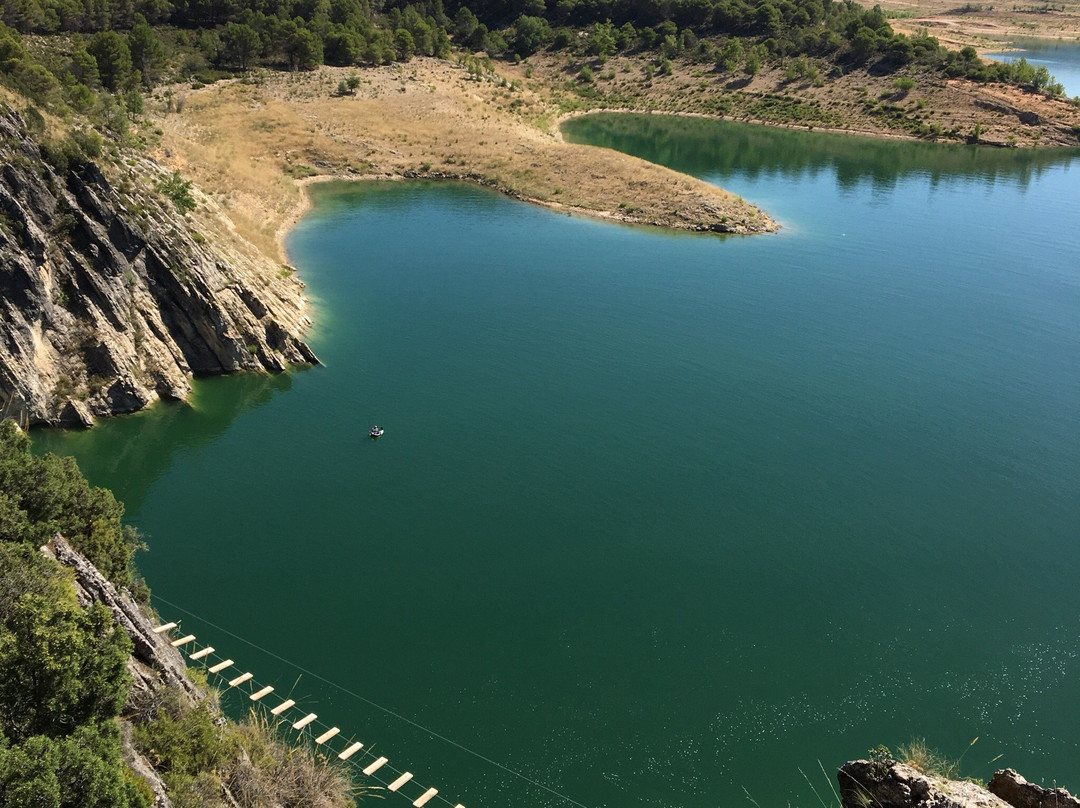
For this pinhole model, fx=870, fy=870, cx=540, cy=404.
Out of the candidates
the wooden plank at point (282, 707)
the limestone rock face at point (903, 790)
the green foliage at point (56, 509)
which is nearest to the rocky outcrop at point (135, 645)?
the green foliage at point (56, 509)

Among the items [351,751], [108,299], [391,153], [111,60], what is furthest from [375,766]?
[111,60]

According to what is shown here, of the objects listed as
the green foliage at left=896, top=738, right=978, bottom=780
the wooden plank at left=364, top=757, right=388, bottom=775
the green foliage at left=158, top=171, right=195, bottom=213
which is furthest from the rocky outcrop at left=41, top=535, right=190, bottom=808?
the green foliage at left=158, top=171, right=195, bottom=213

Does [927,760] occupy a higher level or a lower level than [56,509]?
lower

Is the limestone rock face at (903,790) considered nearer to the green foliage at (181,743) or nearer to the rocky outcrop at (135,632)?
the green foliage at (181,743)

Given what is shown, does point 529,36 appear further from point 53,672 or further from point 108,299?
point 53,672

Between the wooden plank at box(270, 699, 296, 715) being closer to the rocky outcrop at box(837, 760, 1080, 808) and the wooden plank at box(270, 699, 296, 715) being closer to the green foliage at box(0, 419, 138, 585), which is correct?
the green foliage at box(0, 419, 138, 585)

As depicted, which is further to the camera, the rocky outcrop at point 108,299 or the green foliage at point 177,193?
the green foliage at point 177,193

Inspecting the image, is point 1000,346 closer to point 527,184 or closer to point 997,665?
point 997,665
